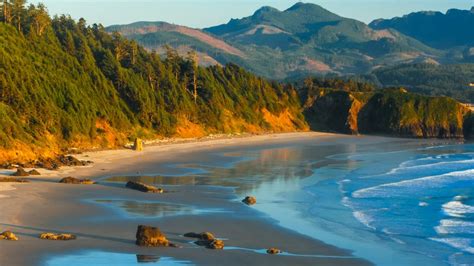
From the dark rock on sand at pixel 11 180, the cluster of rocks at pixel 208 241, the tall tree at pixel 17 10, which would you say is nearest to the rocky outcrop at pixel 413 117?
Result: the tall tree at pixel 17 10

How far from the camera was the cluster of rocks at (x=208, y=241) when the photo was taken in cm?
2509

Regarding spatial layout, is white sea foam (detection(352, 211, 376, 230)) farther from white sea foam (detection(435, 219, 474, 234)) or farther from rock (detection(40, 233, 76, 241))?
rock (detection(40, 233, 76, 241))

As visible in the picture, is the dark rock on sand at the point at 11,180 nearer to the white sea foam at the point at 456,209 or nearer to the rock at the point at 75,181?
the rock at the point at 75,181

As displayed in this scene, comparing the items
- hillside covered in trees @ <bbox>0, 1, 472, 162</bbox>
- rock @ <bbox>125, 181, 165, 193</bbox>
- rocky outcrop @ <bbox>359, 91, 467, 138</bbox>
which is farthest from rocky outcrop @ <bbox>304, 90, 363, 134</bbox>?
rock @ <bbox>125, 181, 165, 193</bbox>

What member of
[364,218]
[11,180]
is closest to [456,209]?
[364,218]

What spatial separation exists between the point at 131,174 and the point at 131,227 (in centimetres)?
2043

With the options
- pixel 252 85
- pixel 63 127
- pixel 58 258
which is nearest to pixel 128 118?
pixel 63 127

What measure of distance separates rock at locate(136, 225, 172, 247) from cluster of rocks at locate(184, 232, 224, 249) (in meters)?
1.29

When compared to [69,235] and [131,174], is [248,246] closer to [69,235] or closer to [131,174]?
[69,235]

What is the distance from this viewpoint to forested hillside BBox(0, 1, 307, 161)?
56875 millimetres

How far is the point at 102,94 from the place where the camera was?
251 ft

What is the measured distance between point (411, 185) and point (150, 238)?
85.6 ft

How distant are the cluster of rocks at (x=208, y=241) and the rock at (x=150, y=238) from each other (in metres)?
1.29

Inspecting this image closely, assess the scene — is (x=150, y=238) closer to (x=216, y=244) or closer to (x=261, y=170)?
(x=216, y=244)
